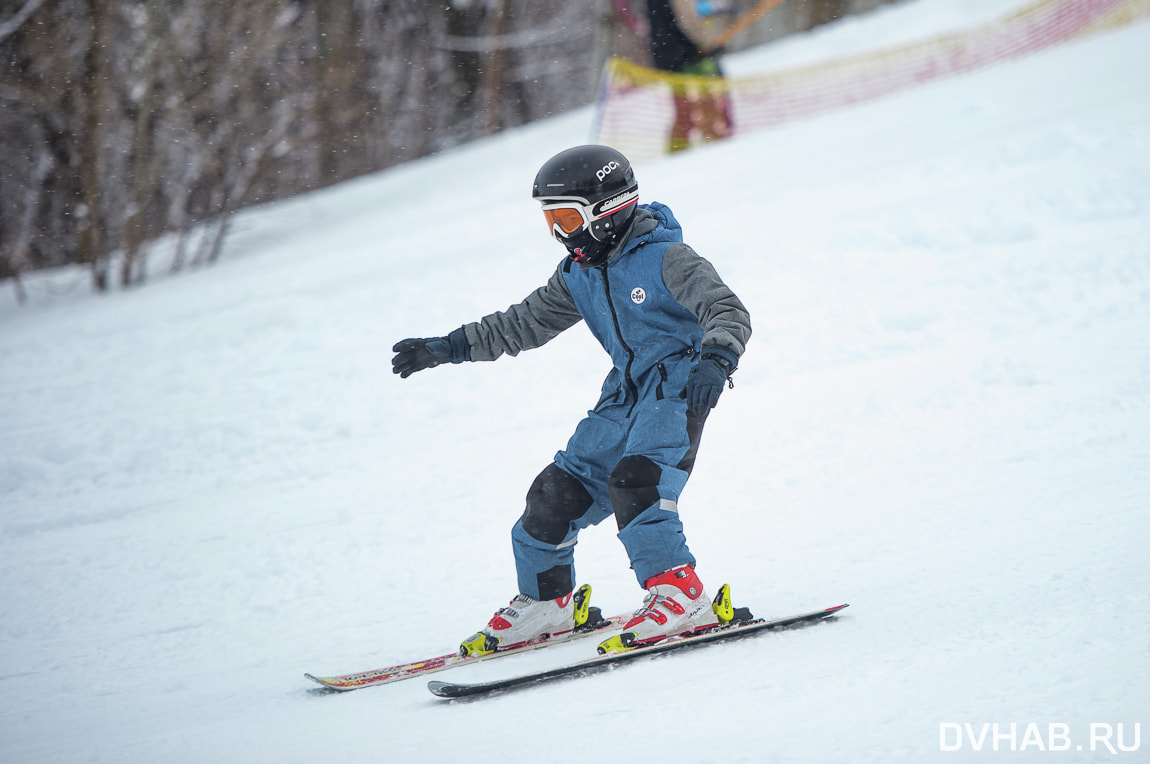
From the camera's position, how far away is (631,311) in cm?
288

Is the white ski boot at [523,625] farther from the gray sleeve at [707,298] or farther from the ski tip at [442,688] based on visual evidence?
the gray sleeve at [707,298]

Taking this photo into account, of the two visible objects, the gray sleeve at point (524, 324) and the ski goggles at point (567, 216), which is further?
the gray sleeve at point (524, 324)

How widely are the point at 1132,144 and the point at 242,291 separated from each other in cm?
727

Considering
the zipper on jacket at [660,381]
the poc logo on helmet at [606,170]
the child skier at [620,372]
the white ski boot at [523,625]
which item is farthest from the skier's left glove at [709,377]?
the white ski boot at [523,625]

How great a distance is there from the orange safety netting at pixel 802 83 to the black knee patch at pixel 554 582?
8.67m

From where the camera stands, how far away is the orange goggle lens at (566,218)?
9.26 ft

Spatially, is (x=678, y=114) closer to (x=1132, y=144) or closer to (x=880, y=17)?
(x=1132, y=144)

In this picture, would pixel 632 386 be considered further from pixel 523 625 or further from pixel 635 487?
pixel 523 625

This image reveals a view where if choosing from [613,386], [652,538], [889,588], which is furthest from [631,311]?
[889,588]

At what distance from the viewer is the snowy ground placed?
2.38 m

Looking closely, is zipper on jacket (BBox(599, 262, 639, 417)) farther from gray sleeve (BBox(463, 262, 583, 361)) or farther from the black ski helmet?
gray sleeve (BBox(463, 262, 583, 361))

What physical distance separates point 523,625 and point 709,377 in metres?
1.11

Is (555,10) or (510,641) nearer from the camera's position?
(510,641)
